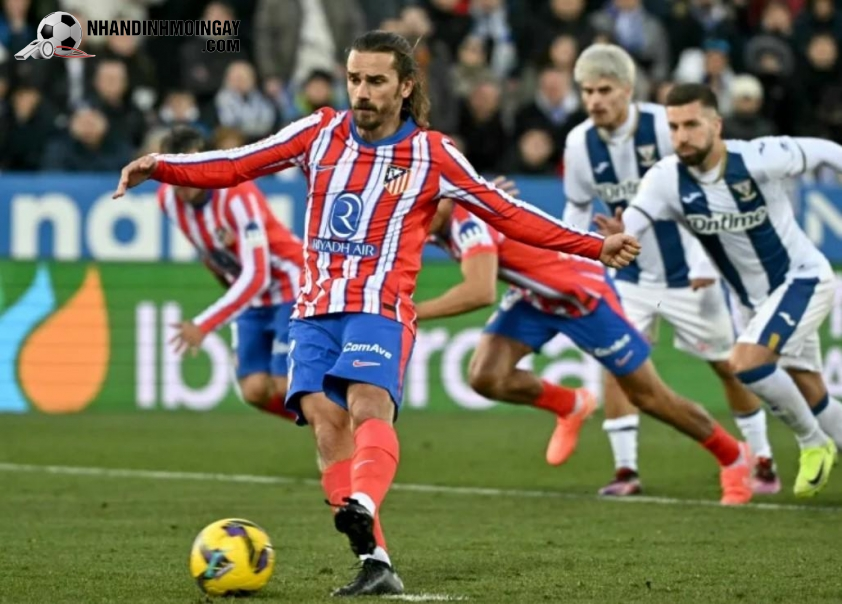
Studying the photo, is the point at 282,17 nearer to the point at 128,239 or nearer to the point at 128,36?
the point at 128,36

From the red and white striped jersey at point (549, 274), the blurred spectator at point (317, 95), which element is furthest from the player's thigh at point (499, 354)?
the blurred spectator at point (317, 95)

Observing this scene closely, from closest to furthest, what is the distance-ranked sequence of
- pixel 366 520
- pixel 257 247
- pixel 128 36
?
pixel 366 520 < pixel 257 247 < pixel 128 36

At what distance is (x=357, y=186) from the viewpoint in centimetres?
765

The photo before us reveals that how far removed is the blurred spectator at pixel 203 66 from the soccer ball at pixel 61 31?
113 centimetres

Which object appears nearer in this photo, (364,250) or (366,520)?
(366,520)

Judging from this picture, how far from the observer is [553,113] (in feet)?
63.0

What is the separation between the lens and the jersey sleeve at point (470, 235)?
34.6ft

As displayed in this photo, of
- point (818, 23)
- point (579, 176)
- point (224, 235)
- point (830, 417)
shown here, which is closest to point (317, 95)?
point (818, 23)

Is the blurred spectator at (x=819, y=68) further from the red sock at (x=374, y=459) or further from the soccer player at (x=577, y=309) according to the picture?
the red sock at (x=374, y=459)

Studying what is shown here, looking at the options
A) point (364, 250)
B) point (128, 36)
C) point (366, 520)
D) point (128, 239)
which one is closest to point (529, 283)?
point (364, 250)

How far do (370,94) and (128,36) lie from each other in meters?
11.6

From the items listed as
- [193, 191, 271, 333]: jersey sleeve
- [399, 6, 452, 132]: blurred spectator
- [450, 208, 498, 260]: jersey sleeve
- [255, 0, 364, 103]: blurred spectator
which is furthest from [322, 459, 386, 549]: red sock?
[255, 0, 364, 103]: blurred spectator

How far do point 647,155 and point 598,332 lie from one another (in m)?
1.43

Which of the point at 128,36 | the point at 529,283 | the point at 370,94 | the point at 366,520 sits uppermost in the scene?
the point at 128,36
